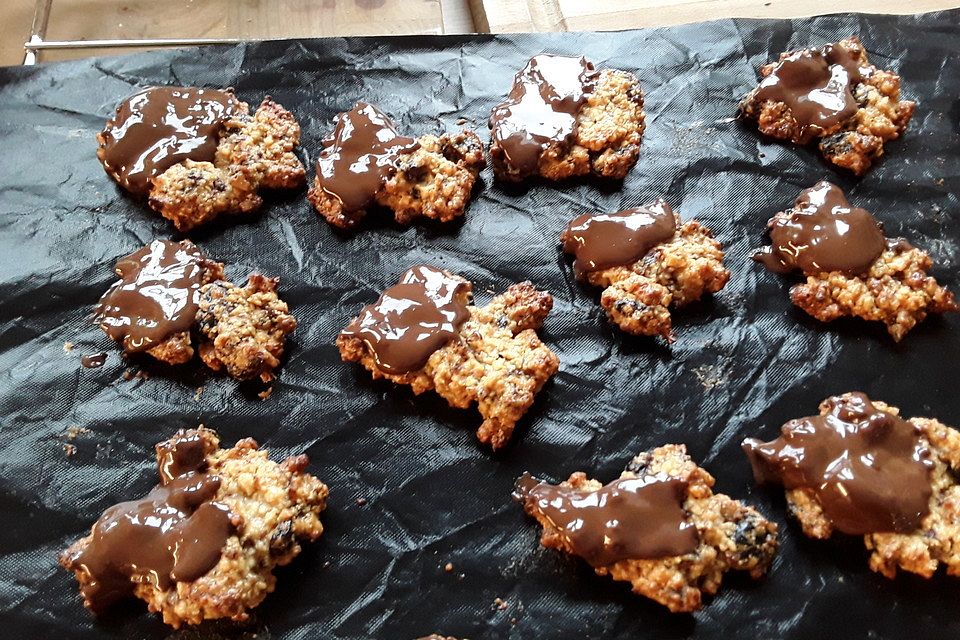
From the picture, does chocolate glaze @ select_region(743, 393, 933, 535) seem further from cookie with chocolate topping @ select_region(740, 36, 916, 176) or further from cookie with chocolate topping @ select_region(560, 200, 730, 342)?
cookie with chocolate topping @ select_region(740, 36, 916, 176)

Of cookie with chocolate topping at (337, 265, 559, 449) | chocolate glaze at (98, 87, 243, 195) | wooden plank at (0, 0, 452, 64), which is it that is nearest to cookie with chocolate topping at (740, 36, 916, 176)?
cookie with chocolate topping at (337, 265, 559, 449)

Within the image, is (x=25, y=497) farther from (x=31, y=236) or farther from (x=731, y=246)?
(x=731, y=246)

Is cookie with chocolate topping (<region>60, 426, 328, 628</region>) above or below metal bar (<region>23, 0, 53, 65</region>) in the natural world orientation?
below

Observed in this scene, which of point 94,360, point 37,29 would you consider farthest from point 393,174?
point 37,29

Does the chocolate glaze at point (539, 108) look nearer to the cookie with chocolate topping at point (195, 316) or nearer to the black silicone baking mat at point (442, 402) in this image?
the black silicone baking mat at point (442, 402)

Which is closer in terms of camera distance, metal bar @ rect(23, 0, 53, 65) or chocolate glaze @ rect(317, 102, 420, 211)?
chocolate glaze @ rect(317, 102, 420, 211)
